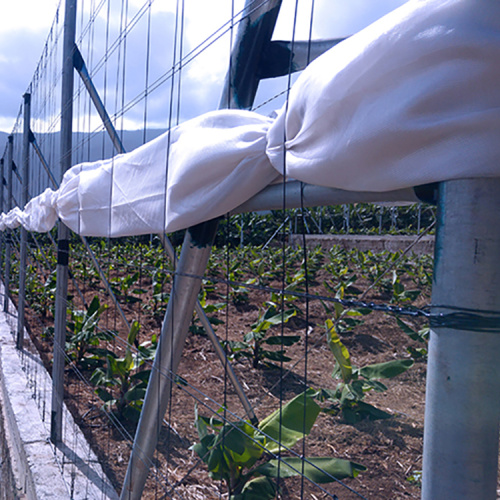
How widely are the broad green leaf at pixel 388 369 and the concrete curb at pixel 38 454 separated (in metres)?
1.35

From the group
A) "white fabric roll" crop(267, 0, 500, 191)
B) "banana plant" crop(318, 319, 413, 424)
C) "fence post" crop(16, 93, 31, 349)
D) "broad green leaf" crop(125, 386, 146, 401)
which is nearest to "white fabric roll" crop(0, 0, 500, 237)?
"white fabric roll" crop(267, 0, 500, 191)

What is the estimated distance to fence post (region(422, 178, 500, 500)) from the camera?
2.11 feet

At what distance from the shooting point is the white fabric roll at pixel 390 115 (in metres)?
0.63

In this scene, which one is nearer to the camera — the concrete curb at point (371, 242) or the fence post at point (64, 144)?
the fence post at point (64, 144)

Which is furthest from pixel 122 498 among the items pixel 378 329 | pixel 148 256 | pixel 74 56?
pixel 148 256

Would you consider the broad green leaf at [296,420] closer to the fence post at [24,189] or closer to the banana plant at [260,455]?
the banana plant at [260,455]

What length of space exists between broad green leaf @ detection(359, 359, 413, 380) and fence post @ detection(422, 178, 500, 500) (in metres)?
1.95

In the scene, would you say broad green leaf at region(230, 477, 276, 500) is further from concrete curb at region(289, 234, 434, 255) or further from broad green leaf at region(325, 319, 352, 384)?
concrete curb at region(289, 234, 434, 255)

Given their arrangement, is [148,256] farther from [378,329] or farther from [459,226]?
[459,226]

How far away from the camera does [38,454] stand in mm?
2746

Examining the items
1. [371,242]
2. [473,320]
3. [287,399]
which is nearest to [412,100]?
[473,320]

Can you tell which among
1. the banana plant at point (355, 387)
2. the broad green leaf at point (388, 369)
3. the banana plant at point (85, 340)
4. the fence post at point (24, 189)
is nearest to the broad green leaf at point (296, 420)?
the banana plant at point (355, 387)

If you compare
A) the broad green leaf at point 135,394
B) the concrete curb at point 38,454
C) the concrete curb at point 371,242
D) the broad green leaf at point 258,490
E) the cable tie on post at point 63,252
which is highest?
the concrete curb at point 371,242

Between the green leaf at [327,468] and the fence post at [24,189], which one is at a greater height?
the fence post at [24,189]
